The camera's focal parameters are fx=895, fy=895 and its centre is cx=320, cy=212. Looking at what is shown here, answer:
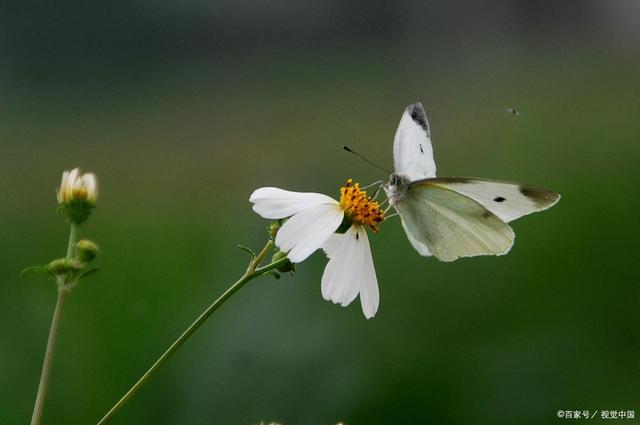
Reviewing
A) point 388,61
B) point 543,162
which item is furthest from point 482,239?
point 388,61

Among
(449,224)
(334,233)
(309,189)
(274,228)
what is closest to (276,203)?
(274,228)

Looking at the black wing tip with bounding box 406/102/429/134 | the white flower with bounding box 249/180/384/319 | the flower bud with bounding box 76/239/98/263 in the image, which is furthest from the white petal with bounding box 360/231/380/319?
the flower bud with bounding box 76/239/98/263

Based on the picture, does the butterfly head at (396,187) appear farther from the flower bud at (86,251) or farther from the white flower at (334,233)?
the flower bud at (86,251)

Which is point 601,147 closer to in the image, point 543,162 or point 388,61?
point 543,162

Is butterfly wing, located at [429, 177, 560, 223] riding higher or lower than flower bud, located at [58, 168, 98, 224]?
lower

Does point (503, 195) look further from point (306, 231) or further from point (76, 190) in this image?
point (76, 190)

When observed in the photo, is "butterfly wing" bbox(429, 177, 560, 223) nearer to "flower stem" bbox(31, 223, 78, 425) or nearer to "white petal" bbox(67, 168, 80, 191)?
"white petal" bbox(67, 168, 80, 191)
